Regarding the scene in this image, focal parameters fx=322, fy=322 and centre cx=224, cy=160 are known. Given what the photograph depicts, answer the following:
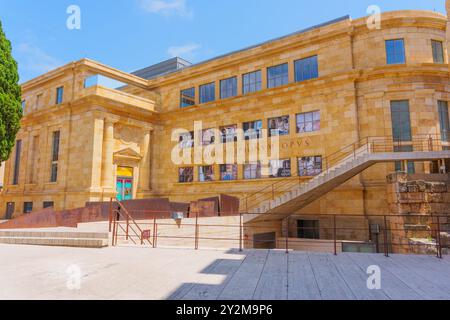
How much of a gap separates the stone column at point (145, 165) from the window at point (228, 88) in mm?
7196

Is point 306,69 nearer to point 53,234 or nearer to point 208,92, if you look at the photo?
point 208,92

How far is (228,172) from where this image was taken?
965 inches

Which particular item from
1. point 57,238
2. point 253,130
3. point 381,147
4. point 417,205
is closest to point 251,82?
point 253,130

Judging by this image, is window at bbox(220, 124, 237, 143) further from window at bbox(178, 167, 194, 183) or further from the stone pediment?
the stone pediment

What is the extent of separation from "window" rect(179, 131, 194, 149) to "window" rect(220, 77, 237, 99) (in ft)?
13.6

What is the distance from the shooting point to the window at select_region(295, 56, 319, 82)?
22.2 metres

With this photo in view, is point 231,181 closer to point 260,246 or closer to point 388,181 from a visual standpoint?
point 260,246

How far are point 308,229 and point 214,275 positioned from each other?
15256 millimetres

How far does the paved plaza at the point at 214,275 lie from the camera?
5.41 meters

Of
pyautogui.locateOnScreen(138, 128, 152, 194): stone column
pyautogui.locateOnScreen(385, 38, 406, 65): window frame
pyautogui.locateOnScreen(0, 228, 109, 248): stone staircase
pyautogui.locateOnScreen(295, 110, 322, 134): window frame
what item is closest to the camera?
pyautogui.locateOnScreen(0, 228, 109, 248): stone staircase

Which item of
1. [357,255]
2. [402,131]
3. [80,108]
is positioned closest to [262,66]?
[402,131]

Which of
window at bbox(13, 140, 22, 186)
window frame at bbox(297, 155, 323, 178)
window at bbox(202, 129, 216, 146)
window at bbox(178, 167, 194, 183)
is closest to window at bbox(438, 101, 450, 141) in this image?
window frame at bbox(297, 155, 323, 178)

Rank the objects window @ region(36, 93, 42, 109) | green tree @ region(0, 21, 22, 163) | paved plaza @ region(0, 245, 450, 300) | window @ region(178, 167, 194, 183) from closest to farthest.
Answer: paved plaza @ region(0, 245, 450, 300)
green tree @ region(0, 21, 22, 163)
window @ region(178, 167, 194, 183)
window @ region(36, 93, 42, 109)

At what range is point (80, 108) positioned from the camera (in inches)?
982
